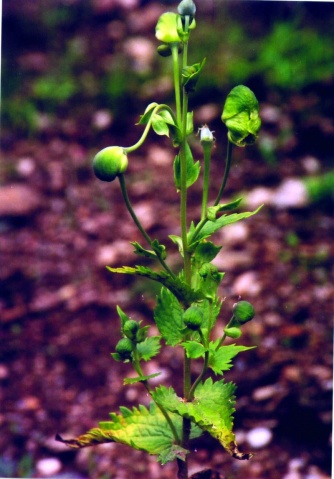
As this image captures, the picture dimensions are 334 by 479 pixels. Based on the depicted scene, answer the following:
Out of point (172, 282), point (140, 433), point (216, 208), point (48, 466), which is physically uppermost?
point (216, 208)

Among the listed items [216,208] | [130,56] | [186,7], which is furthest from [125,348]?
[130,56]

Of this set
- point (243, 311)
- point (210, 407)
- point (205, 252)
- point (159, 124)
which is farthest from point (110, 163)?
point (210, 407)

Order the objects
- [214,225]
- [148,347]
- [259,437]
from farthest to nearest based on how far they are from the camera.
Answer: [259,437], [148,347], [214,225]

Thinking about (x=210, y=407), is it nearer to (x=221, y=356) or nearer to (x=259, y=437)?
(x=221, y=356)

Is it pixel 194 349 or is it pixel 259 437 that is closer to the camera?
pixel 194 349

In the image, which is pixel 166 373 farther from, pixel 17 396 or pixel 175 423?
pixel 175 423

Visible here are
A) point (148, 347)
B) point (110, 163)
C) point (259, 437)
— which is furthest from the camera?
point (259, 437)

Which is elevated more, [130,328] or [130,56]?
[130,56]
